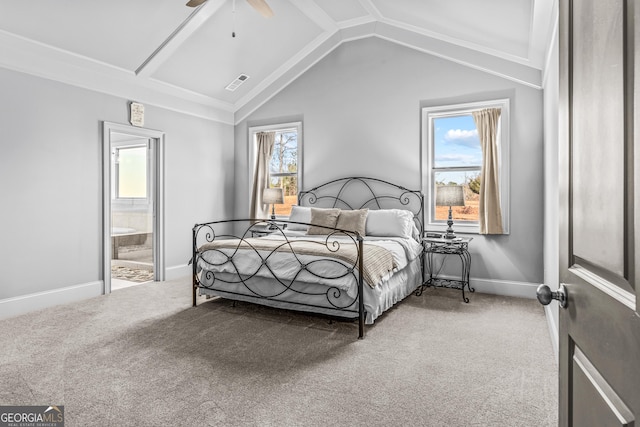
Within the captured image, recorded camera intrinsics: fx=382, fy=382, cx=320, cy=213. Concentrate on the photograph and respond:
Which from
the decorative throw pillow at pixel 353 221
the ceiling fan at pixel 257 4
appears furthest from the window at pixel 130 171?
the decorative throw pillow at pixel 353 221

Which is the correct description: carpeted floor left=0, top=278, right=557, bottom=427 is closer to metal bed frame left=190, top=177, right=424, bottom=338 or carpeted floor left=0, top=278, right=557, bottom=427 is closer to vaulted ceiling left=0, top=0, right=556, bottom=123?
metal bed frame left=190, top=177, right=424, bottom=338

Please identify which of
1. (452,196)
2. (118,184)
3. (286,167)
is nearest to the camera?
(452,196)

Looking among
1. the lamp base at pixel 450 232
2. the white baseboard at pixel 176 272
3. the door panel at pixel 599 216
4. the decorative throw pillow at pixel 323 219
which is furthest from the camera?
the white baseboard at pixel 176 272

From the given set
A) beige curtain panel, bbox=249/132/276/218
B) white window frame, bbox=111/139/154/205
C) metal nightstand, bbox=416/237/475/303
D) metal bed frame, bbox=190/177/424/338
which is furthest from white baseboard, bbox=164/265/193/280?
metal nightstand, bbox=416/237/475/303

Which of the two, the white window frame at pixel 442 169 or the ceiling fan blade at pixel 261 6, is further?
the white window frame at pixel 442 169

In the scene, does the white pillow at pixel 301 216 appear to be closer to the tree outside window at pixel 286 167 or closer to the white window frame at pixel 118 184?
the tree outside window at pixel 286 167

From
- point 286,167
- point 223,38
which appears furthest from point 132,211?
point 223,38

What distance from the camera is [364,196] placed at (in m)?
5.32

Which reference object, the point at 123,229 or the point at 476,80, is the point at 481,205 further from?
the point at 123,229

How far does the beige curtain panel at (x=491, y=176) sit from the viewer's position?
445 cm

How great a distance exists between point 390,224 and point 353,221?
1.44 feet

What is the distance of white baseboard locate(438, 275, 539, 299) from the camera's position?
4.39 metres

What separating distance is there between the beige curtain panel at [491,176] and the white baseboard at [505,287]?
61 centimetres

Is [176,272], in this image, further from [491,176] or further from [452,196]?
[491,176]
